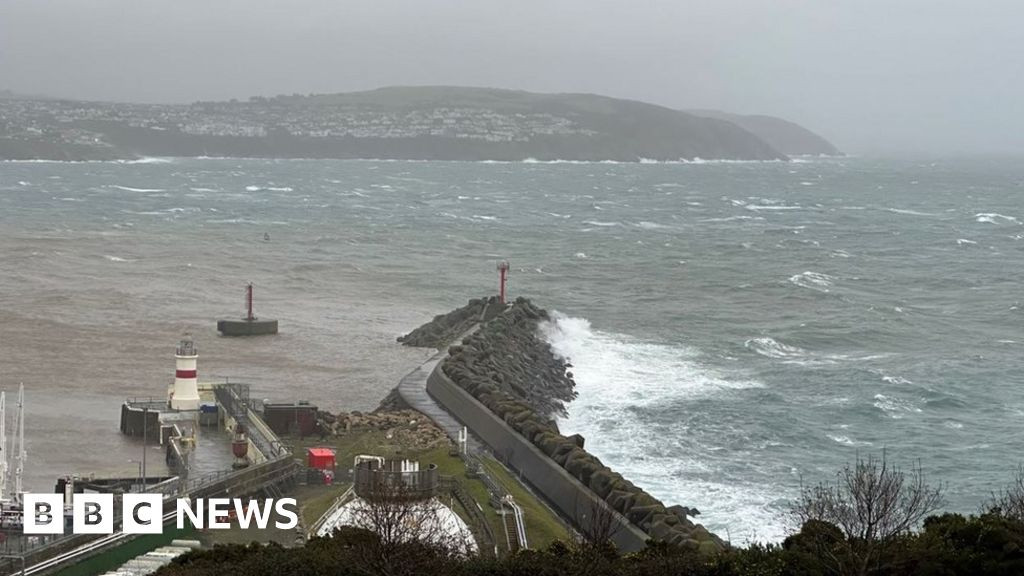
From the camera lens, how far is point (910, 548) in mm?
15102

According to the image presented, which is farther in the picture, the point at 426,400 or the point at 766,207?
the point at 766,207

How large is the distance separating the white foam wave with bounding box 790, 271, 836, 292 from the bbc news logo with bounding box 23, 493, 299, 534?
142ft

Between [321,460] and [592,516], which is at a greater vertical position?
[592,516]

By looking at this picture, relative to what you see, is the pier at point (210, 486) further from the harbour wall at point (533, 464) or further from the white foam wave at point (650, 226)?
the white foam wave at point (650, 226)

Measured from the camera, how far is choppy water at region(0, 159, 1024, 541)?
30719 millimetres

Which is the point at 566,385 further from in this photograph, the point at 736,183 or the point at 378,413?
the point at 736,183

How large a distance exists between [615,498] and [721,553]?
546 cm

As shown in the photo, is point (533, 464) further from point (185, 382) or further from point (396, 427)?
point (185, 382)

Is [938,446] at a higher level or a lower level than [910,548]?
lower

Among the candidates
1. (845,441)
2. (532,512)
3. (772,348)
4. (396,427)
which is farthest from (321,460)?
(772,348)

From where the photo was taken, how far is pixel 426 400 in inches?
1208

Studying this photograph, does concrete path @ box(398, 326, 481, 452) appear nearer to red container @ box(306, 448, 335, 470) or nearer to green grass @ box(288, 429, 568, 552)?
green grass @ box(288, 429, 568, 552)

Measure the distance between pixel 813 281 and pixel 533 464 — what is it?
41.1m

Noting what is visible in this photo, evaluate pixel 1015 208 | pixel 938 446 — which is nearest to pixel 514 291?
pixel 938 446
